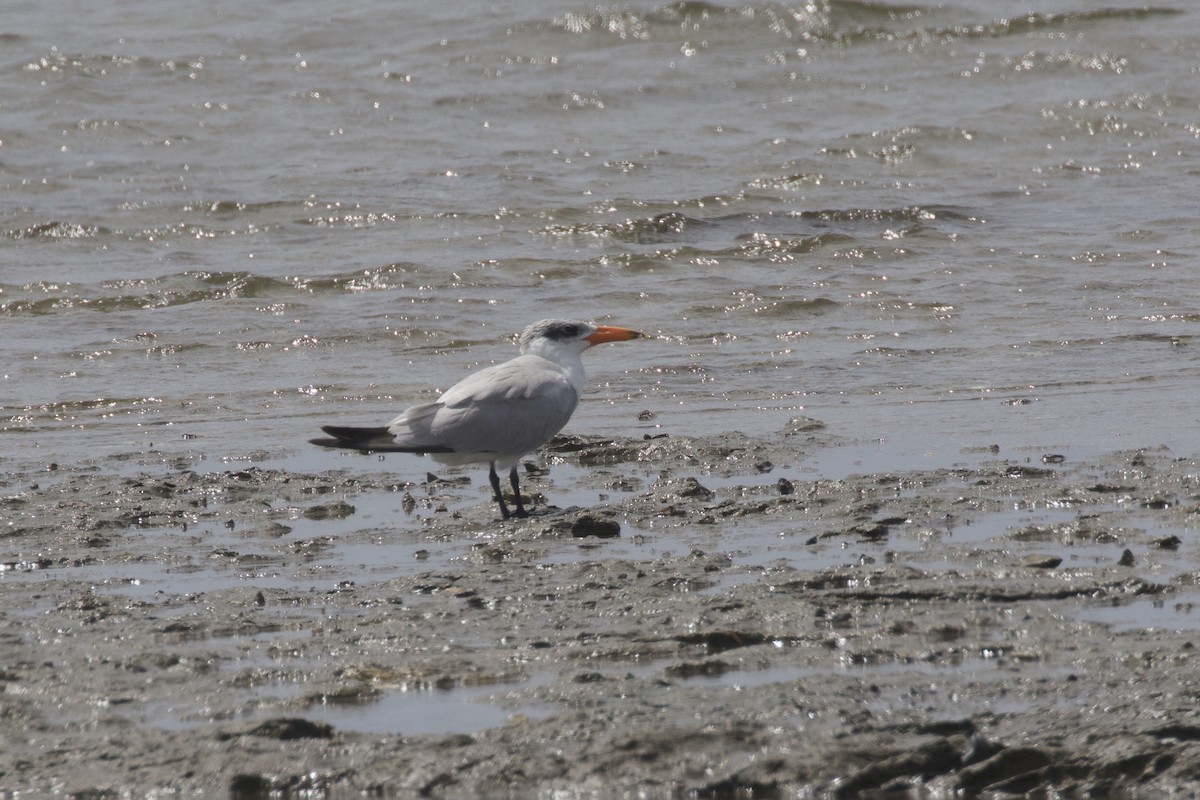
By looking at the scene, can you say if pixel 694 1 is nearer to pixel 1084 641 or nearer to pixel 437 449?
pixel 437 449

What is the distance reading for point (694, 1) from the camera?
2388cm

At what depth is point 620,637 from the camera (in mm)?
4395

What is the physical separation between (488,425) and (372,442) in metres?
0.46

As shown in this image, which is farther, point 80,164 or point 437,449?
point 80,164

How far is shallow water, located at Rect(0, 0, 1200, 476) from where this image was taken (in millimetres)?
8844

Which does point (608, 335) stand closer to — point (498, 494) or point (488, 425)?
point (488, 425)

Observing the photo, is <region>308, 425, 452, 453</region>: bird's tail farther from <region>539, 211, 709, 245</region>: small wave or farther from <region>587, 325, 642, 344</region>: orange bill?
<region>539, 211, 709, 245</region>: small wave

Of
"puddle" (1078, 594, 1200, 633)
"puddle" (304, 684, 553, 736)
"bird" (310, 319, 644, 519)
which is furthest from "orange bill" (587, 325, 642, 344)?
"puddle" (304, 684, 553, 736)

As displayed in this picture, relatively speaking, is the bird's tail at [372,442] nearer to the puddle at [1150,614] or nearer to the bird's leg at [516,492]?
the bird's leg at [516,492]

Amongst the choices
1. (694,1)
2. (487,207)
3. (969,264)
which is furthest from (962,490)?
(694,1)

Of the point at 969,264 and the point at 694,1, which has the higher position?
the point at 694,1

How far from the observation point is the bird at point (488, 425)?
666cm

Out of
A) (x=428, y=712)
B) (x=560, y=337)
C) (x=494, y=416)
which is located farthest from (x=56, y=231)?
(x=428, y=712)

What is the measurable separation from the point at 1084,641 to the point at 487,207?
36.9 feet
